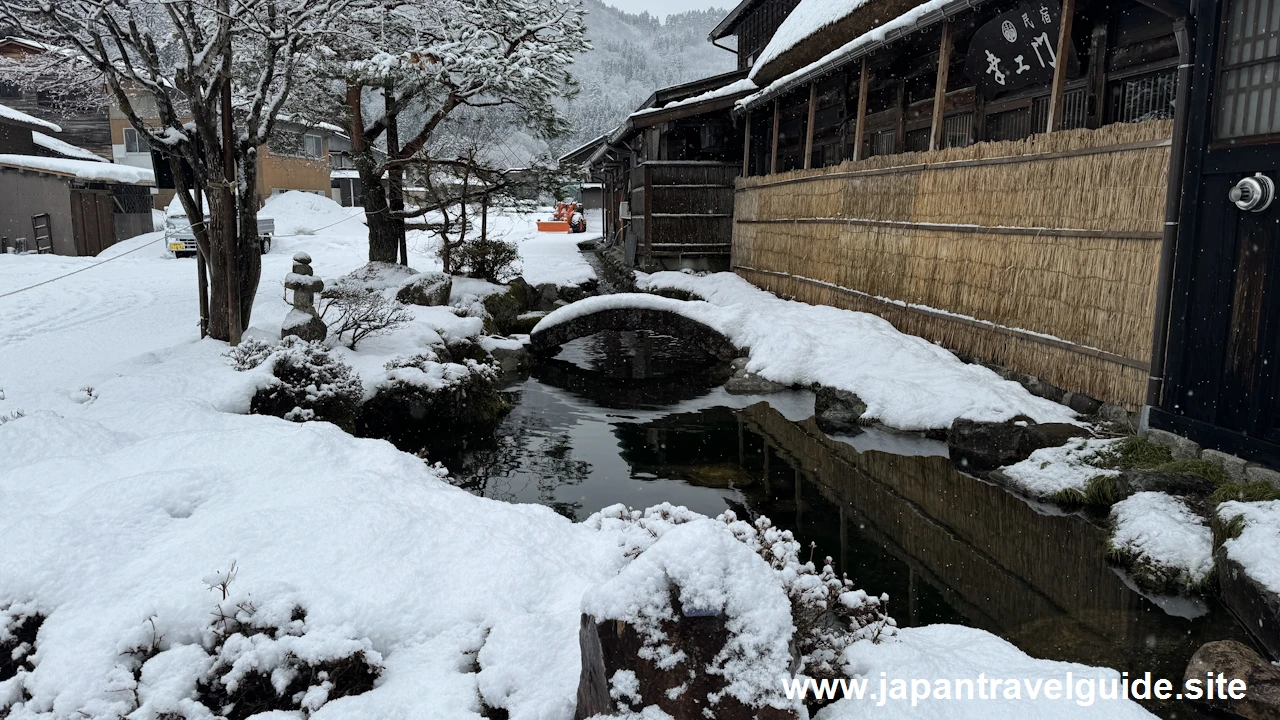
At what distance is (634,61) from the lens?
13600 cm

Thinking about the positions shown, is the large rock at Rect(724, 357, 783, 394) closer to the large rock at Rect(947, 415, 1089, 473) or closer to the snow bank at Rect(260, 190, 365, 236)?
the large rock at Rect(947, 415, 1089, 473)

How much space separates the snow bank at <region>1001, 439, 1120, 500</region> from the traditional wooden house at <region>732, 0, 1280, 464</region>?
61 cm

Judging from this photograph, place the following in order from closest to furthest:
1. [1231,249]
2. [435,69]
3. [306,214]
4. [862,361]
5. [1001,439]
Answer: [1231,249] < [1001,439] < [862,361] < [435,69] < [306,214]

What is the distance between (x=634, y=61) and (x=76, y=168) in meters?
123

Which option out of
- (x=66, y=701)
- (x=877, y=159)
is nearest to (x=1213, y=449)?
(x=877, y=159)

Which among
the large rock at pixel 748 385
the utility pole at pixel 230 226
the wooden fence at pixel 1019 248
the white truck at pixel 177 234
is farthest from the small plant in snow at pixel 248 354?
the white truck at pixel 177 234

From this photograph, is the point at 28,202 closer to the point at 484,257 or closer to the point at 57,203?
the point at 57,203

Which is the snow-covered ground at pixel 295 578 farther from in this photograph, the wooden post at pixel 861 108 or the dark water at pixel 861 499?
the wooden post at pixel 861 108

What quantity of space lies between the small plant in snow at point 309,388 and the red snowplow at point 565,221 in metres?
37.6

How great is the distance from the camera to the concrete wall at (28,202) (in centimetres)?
2338

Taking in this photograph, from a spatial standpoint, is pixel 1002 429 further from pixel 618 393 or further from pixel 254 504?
pixel 254 504

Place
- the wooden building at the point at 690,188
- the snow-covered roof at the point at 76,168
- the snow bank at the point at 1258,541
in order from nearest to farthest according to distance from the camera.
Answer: the snow bank at the point at 1258,541
the wooden building at the point at 690,188
the snow-covered roof at the point at 76,168

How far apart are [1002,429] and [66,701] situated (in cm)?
784

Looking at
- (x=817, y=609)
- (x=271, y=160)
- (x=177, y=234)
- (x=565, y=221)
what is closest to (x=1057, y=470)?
(x=817, y=609)
